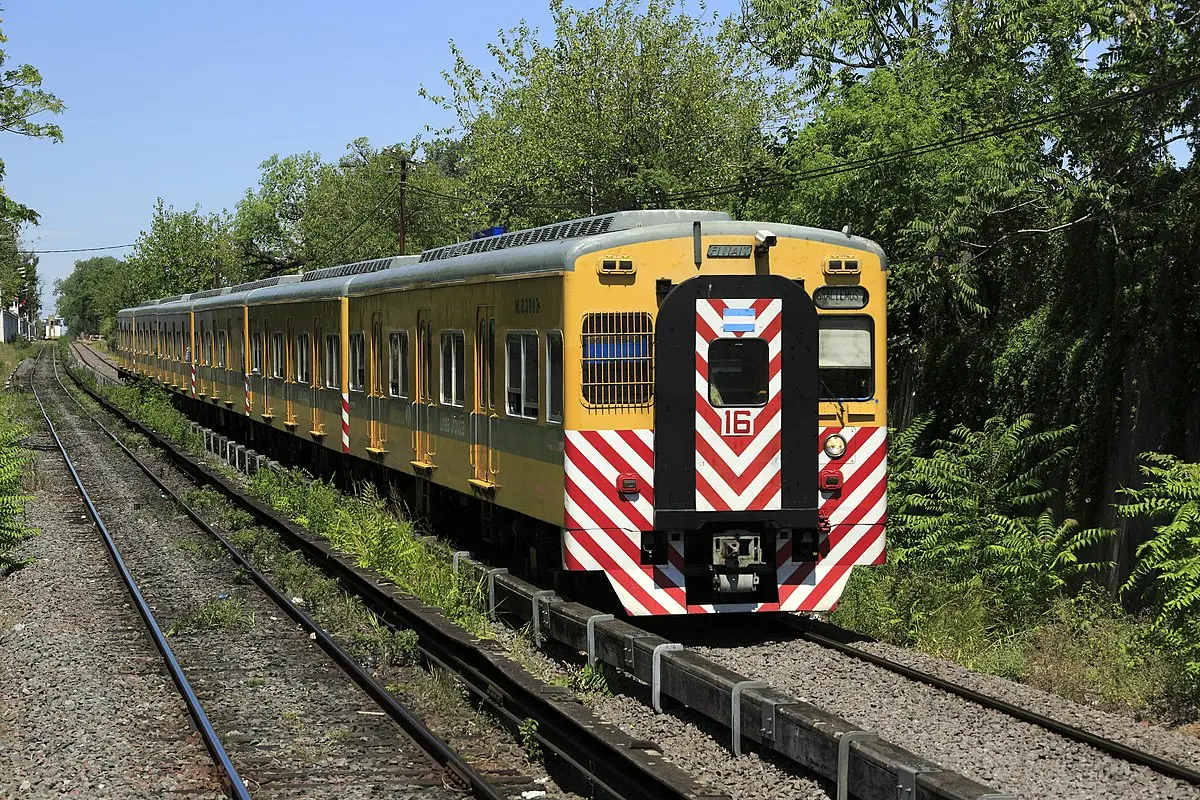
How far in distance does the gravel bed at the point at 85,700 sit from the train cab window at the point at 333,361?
449 centimetres

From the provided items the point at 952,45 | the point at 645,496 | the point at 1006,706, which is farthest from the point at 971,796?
the point at 952,45

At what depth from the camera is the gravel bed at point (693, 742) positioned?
736 cm

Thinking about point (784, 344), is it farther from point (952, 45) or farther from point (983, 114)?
point (952, 45)

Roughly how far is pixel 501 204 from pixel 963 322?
795 inches

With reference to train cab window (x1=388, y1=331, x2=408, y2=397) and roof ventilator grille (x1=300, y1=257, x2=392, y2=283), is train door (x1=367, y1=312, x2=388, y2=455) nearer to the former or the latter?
train cab window (x1=388, y1=331, x2=408, y2=397)

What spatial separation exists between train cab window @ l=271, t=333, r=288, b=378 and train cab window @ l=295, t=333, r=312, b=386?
0.97 m

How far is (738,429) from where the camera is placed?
10703 mm

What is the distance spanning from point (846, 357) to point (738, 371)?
3.31 feet

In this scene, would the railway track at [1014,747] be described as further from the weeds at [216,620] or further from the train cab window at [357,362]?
the train cab window at [357,362]

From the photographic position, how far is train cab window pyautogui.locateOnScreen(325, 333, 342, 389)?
768 inches

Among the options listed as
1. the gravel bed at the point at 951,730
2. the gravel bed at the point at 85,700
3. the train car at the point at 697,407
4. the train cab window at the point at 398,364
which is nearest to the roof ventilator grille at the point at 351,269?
the train cab window at the point at 398,364

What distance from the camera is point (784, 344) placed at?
10.8 metres

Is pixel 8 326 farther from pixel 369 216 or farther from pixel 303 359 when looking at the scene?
pixel 303 359

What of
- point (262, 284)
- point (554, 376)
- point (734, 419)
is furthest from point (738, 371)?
point (262, 284)
